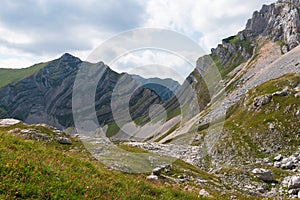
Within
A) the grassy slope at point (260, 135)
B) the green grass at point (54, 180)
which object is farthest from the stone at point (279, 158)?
the green grass at point (54, 180)

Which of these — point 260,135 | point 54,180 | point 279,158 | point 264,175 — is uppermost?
point 54,180

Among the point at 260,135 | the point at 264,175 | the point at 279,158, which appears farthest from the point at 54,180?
the point at 260,135

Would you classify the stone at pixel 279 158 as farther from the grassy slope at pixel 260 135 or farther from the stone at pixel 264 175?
the stone at pixel 264 175

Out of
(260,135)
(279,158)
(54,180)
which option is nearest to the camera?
(54,180)

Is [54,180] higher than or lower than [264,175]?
higher

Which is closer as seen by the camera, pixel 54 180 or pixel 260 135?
pixel 54 180

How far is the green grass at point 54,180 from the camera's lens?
30.1 feet

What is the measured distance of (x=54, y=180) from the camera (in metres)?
10.3

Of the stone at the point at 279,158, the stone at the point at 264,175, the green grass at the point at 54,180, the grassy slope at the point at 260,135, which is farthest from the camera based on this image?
the grassy slope at the point at 260,135

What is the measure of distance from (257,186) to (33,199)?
114 feet

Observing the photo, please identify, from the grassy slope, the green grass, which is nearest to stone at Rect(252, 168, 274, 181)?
the grassy slope

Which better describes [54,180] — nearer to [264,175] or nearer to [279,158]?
[264,175]

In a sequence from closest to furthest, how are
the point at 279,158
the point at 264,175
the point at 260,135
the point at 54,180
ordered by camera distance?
the point at 54,180 < the point at 264,175 < the point at 279,158 < the point at 260,135

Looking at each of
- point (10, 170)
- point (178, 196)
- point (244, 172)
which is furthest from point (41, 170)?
point (244, 172)
